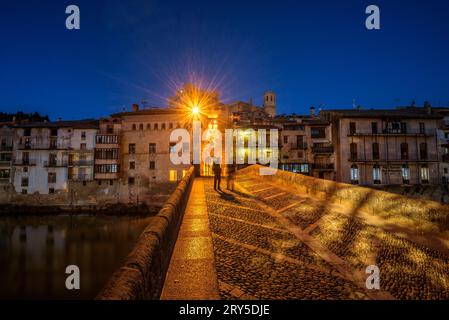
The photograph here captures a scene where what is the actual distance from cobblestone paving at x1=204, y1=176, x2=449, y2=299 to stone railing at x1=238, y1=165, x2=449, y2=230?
3.46 feet

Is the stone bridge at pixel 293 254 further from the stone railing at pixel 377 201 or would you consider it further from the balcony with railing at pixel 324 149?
the balcony with railing at pixel 324 149

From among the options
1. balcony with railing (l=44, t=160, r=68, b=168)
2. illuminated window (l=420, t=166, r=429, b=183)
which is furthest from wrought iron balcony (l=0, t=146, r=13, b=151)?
illuminated window (l=420, t=166, r=429, b=183)

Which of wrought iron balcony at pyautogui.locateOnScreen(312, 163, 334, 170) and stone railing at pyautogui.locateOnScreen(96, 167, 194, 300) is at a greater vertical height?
wrought iron balcony at pyautogui.locateOnScreen(312, 163, 334, 170)

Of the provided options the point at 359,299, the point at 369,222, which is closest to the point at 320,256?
the point at 359,299

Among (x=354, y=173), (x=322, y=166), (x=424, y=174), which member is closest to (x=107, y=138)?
(x=322, y=166)

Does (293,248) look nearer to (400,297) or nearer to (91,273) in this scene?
(400,297)

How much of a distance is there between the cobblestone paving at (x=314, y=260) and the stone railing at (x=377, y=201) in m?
1.05

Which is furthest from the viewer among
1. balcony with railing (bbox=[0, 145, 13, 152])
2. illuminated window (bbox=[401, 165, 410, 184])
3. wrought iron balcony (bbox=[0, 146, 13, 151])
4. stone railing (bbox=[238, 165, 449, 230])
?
wrought iron balcony (bbox=[0, 146, 13, 151])

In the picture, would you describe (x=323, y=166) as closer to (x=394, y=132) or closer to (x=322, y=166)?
(x=322, y=166)

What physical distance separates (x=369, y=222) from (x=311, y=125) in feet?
134

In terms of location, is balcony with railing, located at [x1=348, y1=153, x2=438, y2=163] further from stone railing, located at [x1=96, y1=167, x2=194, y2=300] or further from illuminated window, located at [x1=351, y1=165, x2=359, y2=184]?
stone railing, located at [x1=96, y1=167, x2=194, y2=300]

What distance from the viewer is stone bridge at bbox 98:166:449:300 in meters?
3.80

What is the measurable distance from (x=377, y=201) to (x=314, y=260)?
5449 millimetres

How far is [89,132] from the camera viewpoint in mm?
50656
